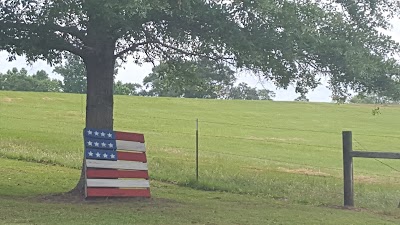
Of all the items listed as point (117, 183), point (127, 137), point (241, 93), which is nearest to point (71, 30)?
point (127, 137)

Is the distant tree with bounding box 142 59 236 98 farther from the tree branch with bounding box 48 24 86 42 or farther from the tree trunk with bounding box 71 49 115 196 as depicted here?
the tree branch with bounding box 48 24 86 42

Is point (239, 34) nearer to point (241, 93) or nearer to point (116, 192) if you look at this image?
point (116, 192)

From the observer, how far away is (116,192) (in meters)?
12.8

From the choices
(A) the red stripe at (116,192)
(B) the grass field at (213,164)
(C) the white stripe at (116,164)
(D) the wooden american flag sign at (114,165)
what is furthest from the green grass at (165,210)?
(C) the white stripe at (116,164)

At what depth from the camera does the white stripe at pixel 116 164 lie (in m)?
12.6

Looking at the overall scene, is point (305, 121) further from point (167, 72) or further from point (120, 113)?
point (167, 72)

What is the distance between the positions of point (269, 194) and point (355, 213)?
299 centimetres

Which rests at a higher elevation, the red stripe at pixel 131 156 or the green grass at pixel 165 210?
the red stripe at pixel 131 156

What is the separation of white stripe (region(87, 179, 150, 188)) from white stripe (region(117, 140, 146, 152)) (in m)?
0.67

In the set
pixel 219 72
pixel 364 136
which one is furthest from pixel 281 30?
pixel 364 136

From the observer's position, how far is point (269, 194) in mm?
15234

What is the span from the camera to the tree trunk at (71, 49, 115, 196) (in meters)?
12.7

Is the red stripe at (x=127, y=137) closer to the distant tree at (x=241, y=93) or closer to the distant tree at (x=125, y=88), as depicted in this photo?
the distant tree at (x=125, y=88)

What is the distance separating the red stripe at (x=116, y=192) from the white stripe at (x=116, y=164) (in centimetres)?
45
